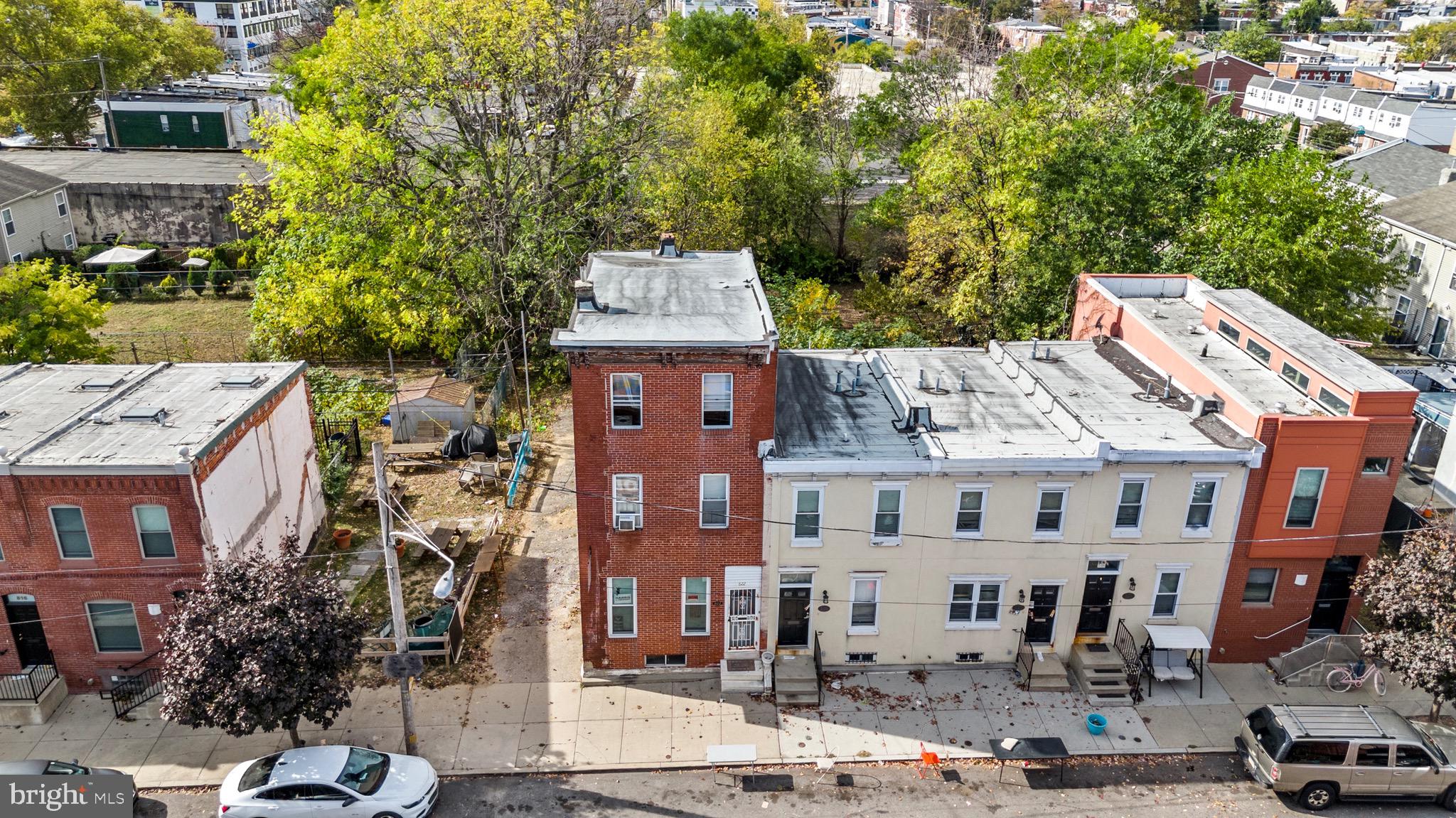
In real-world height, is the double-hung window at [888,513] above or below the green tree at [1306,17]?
below

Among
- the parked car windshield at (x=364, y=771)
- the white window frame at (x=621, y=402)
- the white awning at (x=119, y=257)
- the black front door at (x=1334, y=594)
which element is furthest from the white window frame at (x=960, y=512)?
the white awning at (x=119, y=257)

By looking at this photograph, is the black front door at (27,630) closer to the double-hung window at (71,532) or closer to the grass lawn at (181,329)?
the double-hung window at (71,532)

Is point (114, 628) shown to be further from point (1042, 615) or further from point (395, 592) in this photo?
point (1042, 615)

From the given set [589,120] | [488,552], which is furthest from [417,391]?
[589,120]

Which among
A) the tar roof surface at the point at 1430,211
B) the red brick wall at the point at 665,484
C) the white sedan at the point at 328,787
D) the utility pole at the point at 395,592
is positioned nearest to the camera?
the utility pole at the point at 395,592

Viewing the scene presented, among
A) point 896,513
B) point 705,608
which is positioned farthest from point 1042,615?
point 705,608

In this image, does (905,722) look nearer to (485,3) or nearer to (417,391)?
(417,391)

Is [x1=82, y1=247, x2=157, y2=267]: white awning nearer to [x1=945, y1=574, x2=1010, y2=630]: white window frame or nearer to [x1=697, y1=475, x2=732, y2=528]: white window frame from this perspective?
[x1=697, y1=475, x2=732, y2=528]: white window frame
